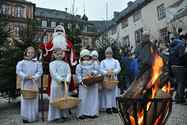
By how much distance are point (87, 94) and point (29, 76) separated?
1618 millimetres

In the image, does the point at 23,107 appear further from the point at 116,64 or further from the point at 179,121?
the point at 179,121

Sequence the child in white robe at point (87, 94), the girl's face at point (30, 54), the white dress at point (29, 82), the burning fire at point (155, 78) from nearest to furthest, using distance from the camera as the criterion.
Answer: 1. the burning fire at point (155, 78)
2. the white dress at point (29, 82)
3. the child in white robe at point (87, 94)
4. the girl's face at point (30, 54)

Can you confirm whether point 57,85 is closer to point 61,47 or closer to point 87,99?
point 87,99

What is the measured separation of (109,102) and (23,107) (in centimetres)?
244

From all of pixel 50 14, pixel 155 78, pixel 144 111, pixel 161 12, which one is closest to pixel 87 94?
pixel 155 78

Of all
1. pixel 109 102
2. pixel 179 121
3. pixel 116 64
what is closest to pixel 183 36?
pixel 116 64

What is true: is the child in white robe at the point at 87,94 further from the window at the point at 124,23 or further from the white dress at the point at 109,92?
the window at the point at 124,23

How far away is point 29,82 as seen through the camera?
3.70 m

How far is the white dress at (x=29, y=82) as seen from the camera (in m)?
3.57

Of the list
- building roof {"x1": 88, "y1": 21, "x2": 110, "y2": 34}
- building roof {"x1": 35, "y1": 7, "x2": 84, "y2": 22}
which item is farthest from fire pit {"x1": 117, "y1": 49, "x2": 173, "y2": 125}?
building roof {"x1": 35, "y1": 7, "x2": 84, "y2": 22}

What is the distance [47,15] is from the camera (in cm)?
3488

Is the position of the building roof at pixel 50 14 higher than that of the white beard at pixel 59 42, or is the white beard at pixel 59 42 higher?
the building roof at pixel 50 14

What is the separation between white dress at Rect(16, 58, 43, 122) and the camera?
3.57 m

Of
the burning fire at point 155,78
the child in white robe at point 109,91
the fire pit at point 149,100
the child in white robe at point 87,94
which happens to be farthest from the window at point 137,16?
the fire pit at point 149,100
